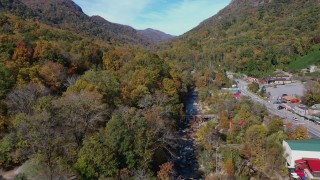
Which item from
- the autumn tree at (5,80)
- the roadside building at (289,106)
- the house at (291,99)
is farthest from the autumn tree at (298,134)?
the autumn tree at (5,80)

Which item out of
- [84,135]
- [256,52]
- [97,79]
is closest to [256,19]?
[256,52]

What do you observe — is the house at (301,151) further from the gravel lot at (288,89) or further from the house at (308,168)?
the gravel lot at (288,89)

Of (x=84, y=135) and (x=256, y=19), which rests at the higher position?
(x=256, y=19)

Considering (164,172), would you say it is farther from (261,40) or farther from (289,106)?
(261,40)

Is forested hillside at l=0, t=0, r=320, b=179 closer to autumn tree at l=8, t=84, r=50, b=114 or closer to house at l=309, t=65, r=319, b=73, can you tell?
autumn tree at l=8, t=84, r=50, b=114

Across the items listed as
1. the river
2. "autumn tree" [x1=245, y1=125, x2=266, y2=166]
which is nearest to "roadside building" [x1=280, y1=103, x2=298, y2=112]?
the river

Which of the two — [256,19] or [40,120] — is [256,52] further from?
[40,120]
